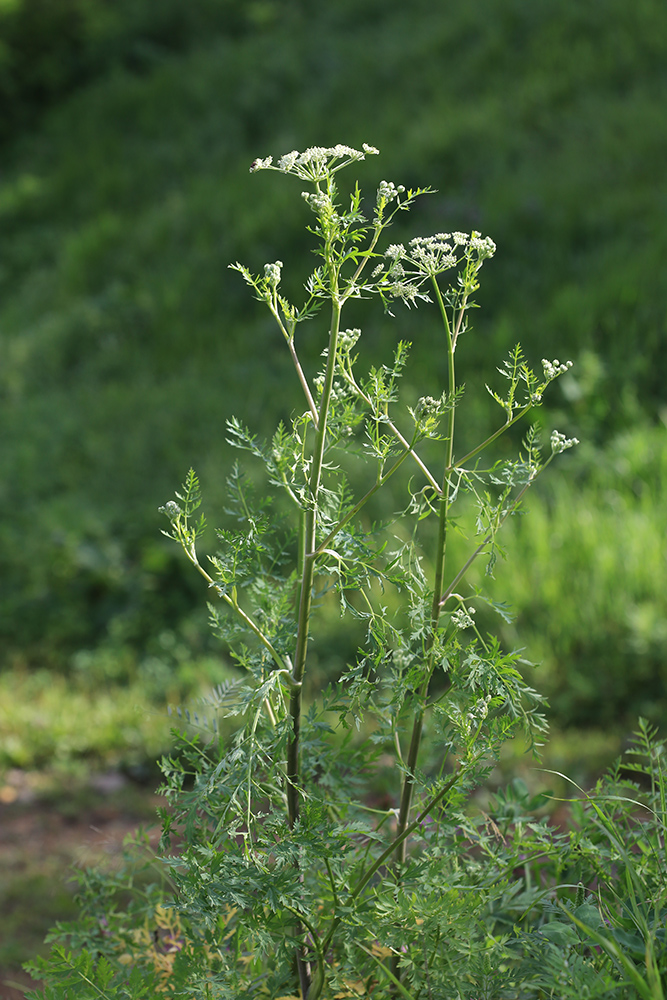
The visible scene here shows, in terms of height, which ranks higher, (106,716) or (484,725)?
(484,725)

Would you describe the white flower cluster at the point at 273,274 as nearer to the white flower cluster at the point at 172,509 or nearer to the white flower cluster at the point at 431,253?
the white flower cluster at the point at 431,253

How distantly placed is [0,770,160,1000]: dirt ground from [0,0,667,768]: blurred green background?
0.19m

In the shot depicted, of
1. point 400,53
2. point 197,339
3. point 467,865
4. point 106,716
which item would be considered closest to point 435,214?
point 197,339

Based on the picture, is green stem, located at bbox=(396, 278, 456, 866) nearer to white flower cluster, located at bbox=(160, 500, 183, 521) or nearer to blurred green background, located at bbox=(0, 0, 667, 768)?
white flower cluster, located at bbox=(160, 500, 183, 521)

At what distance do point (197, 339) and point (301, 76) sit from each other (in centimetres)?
510

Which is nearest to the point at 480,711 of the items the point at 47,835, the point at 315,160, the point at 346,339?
the point at 346,339

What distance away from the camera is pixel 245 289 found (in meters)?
7.43

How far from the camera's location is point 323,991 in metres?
1.22

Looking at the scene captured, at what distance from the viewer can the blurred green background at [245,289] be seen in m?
3.79

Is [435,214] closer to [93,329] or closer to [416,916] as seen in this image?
[93,329]

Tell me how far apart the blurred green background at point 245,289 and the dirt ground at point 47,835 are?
186 millimetres

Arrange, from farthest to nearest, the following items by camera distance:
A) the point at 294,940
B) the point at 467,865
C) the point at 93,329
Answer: the point at 93,329, the point at 467,865, the point at 294,940

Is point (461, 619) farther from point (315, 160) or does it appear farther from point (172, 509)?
point (315, 160)

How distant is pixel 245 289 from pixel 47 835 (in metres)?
5.26
